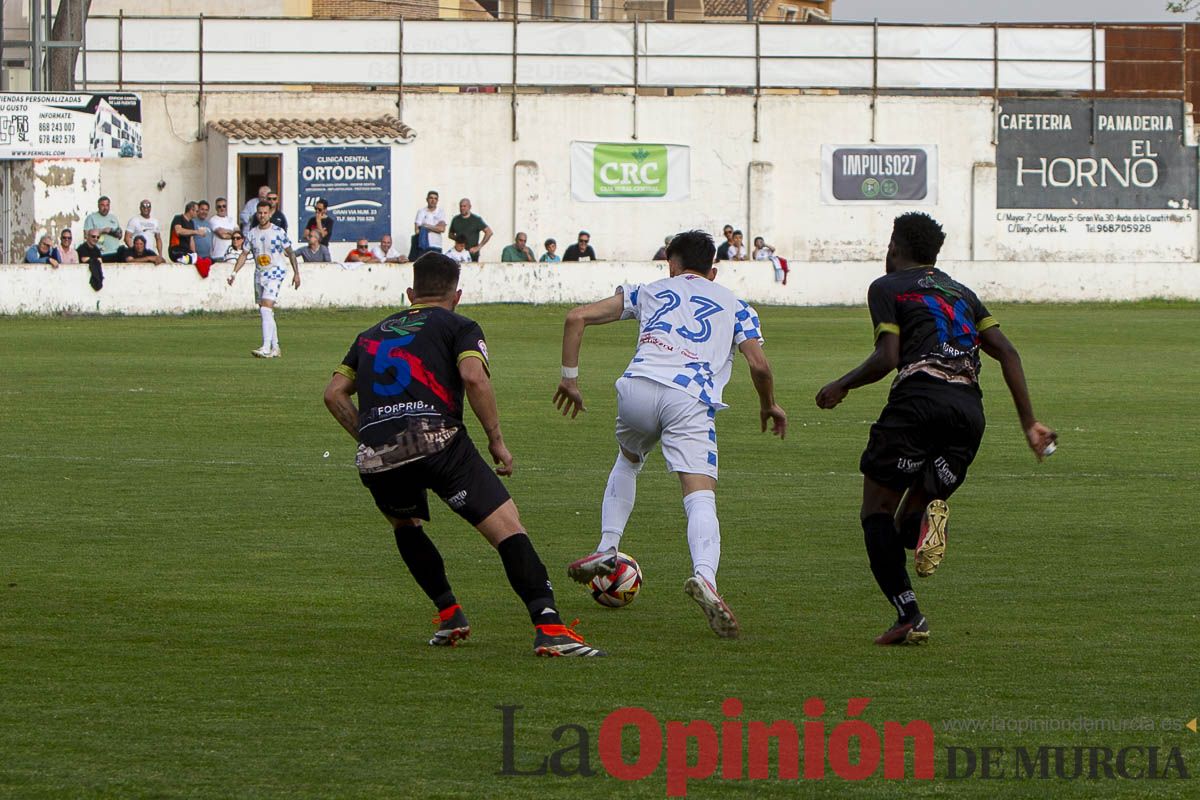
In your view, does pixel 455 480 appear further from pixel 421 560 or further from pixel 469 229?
pixel 469 229

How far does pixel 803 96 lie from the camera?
46.1 meters

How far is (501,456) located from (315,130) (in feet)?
116

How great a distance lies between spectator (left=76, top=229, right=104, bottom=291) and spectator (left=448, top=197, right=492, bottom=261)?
7564mm

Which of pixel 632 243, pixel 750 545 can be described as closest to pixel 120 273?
pixel 632 243

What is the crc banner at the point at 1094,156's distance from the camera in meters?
46.9

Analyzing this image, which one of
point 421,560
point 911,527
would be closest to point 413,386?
point 421,560

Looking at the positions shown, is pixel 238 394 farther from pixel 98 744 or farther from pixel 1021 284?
pixel 1021 284

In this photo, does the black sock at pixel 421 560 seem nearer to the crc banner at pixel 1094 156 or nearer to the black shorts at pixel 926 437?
the black shorts at pixel 926 437

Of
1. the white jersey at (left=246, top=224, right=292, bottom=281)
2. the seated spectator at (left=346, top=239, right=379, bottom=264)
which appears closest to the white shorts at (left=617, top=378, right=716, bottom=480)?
the white jersey at (left=246, top=224, right=292, bottom=281)

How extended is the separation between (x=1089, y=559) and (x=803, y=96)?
36895mm

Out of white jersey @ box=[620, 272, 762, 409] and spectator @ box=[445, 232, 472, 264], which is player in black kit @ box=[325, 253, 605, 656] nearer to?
white jersey @ box=[620, 272, 762, 409]

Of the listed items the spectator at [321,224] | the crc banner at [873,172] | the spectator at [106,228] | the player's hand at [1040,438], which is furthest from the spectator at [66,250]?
the player's hand at [1040,438]
